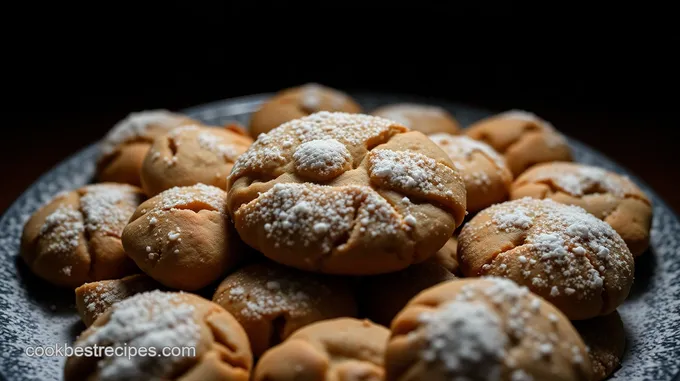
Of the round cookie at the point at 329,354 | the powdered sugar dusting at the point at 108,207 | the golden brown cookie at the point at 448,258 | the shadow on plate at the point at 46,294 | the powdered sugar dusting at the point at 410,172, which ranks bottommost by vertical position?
the shadow on plate at the point at 46,294

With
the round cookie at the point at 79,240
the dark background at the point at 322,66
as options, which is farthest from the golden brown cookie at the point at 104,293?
the dark background at the point at 322,66

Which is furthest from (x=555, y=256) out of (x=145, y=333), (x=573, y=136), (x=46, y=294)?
(x=573, y=136)

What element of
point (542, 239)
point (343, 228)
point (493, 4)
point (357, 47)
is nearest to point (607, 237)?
point (542, 239)

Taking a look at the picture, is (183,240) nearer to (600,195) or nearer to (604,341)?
(604,341)

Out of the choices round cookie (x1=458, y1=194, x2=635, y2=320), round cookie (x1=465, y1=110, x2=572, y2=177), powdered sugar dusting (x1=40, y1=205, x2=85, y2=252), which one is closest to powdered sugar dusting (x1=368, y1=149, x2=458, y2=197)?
round cookie (x1=458, y1=194, x2=635, y2=320)

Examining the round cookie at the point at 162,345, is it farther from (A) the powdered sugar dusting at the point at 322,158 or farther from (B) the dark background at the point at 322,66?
(B) the dark background at the point at 322,66

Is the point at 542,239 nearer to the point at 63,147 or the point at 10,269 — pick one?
Result: the point at 10,269

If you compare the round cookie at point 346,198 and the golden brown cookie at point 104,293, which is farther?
the golden brown cookie at point 104,293

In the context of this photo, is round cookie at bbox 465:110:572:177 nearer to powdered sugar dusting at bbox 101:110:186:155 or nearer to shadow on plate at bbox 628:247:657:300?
shadow on plate at bbox 628:247:657:300

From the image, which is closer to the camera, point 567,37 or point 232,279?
point 232,279
